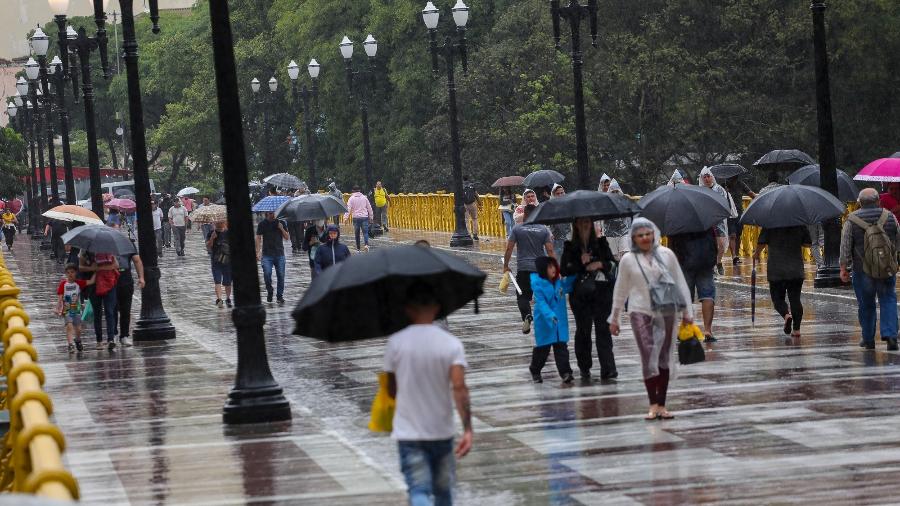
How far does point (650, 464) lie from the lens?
12.2 m

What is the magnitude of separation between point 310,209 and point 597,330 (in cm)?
1264

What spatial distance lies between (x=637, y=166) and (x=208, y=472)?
148 feet

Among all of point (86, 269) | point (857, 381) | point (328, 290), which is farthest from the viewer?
point (86, 269)

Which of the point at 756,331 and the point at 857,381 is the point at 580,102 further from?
the point at 857,381

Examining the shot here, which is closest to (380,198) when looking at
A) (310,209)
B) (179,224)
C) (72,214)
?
(179,224)

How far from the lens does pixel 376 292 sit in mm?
9094

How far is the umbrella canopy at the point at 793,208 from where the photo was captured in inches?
772

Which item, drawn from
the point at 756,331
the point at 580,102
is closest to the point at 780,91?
the point at 580,102

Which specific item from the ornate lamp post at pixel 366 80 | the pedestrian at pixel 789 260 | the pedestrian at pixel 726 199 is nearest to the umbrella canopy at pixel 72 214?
the pedestrian at pixel 726 199

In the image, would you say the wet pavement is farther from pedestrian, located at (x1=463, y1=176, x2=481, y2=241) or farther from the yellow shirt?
the yellow shirt

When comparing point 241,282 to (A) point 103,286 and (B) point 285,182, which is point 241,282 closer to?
(A) point 103,286

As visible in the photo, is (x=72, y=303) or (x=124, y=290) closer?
(x=72, y=303)

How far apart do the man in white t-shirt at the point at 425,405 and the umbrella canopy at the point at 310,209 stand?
19.8 m

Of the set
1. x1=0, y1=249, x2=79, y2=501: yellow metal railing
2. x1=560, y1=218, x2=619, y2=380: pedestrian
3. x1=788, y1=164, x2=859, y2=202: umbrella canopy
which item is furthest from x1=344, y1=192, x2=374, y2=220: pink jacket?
x1=0, y1=249, x2=79, y2=501: yellow metal railing
